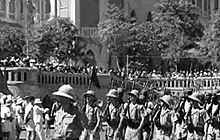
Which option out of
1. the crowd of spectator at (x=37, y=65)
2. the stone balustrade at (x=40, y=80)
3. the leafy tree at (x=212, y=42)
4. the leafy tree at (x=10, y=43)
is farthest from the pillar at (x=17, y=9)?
the crowd of spectator at (x=37, y=65)

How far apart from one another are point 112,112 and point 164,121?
141 centimetres

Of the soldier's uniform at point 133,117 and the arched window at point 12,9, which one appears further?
the arched window at point 12,9

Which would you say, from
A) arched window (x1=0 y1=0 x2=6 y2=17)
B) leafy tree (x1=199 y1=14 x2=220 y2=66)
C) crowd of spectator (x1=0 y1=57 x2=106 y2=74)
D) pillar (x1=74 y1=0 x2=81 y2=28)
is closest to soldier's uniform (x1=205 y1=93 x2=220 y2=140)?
crowd of spectator (x1=0 y1=57 x2=106 y2=74)

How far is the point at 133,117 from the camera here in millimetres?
15750

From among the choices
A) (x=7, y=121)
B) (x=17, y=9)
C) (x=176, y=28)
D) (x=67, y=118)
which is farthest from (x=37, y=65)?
(x=17, y=9)

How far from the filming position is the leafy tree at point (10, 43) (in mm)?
54094

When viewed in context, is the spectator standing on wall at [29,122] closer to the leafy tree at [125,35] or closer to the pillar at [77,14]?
the leafy tree at [125,35]

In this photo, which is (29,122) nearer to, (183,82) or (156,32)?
(183,82)

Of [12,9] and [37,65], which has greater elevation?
[12,9]

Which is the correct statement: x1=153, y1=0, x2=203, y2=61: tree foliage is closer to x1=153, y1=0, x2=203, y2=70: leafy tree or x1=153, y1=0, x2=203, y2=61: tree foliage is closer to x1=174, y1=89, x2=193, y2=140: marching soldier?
x1=153, y1=0, x2=203, y2=70: leafy tree

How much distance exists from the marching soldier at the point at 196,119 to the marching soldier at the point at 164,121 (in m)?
0.99

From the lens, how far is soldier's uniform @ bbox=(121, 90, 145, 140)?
15.6 meters

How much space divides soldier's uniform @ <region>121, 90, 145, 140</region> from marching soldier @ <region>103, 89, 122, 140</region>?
544mm

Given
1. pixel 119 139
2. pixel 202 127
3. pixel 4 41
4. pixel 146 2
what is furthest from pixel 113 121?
pixel 146 2
